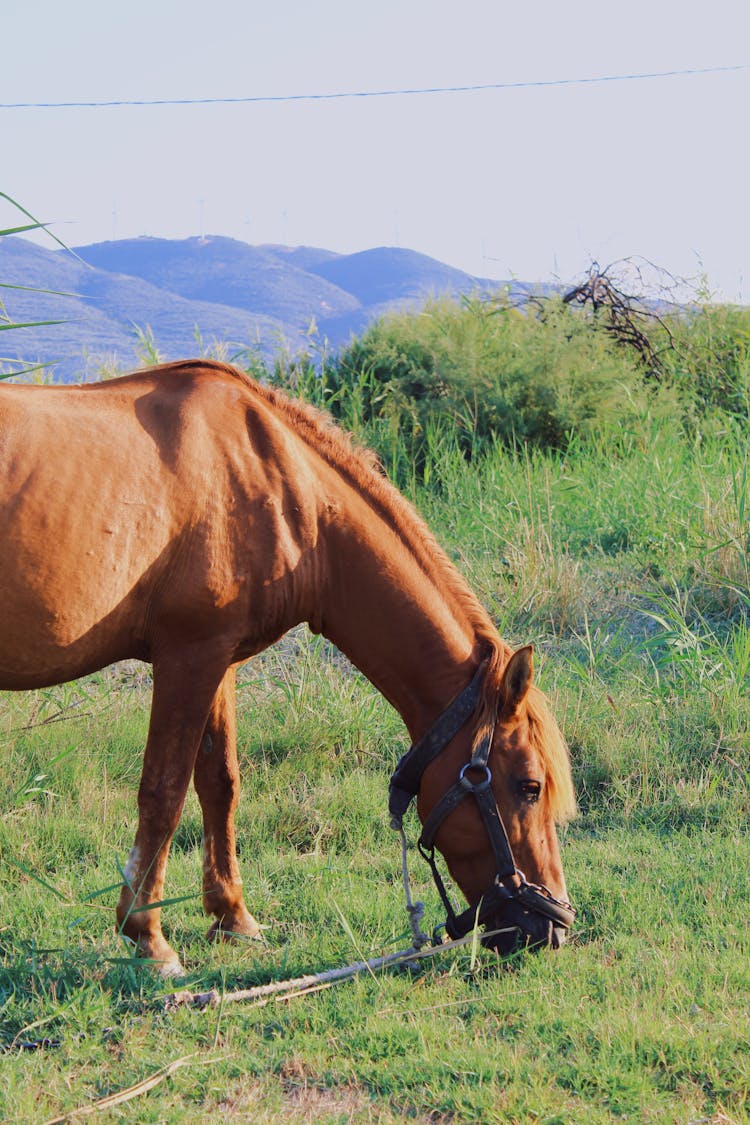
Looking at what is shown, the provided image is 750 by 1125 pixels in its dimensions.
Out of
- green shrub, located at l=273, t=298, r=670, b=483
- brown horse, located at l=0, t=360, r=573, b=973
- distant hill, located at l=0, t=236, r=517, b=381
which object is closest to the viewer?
brown horse, located at l=0, t=360, r=573, b=973

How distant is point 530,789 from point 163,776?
1176 millimetres

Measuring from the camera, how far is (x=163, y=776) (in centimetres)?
343

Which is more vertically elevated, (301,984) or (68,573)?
(68,573)

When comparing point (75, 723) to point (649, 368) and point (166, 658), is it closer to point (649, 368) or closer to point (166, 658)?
point (166, 658)

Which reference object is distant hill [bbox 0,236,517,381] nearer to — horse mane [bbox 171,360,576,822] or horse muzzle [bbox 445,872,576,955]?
horse mane [bbox 171,360,576,822]

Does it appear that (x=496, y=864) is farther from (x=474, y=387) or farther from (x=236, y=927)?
(x=474, y=387)

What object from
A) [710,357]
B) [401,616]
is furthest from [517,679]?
[710,357]

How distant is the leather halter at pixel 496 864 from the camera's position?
3375 millimetres

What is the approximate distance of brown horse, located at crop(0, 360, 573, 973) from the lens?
3287mm

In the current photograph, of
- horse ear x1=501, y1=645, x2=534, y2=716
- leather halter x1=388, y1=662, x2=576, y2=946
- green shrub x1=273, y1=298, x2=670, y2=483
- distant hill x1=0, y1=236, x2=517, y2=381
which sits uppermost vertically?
distant hill x1=0, y1=236, x2=517, y2=381

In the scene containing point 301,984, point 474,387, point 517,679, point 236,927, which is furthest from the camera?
point 474,387

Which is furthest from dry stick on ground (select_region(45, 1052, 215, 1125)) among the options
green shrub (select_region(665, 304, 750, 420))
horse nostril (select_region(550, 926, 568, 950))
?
green shrub (select_region(665, 304, 750, 420))

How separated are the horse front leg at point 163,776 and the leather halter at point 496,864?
2.33 feet

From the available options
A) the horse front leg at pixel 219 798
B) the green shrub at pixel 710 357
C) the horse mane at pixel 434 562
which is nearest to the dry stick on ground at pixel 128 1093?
the horse front leg at pixel 219 798
